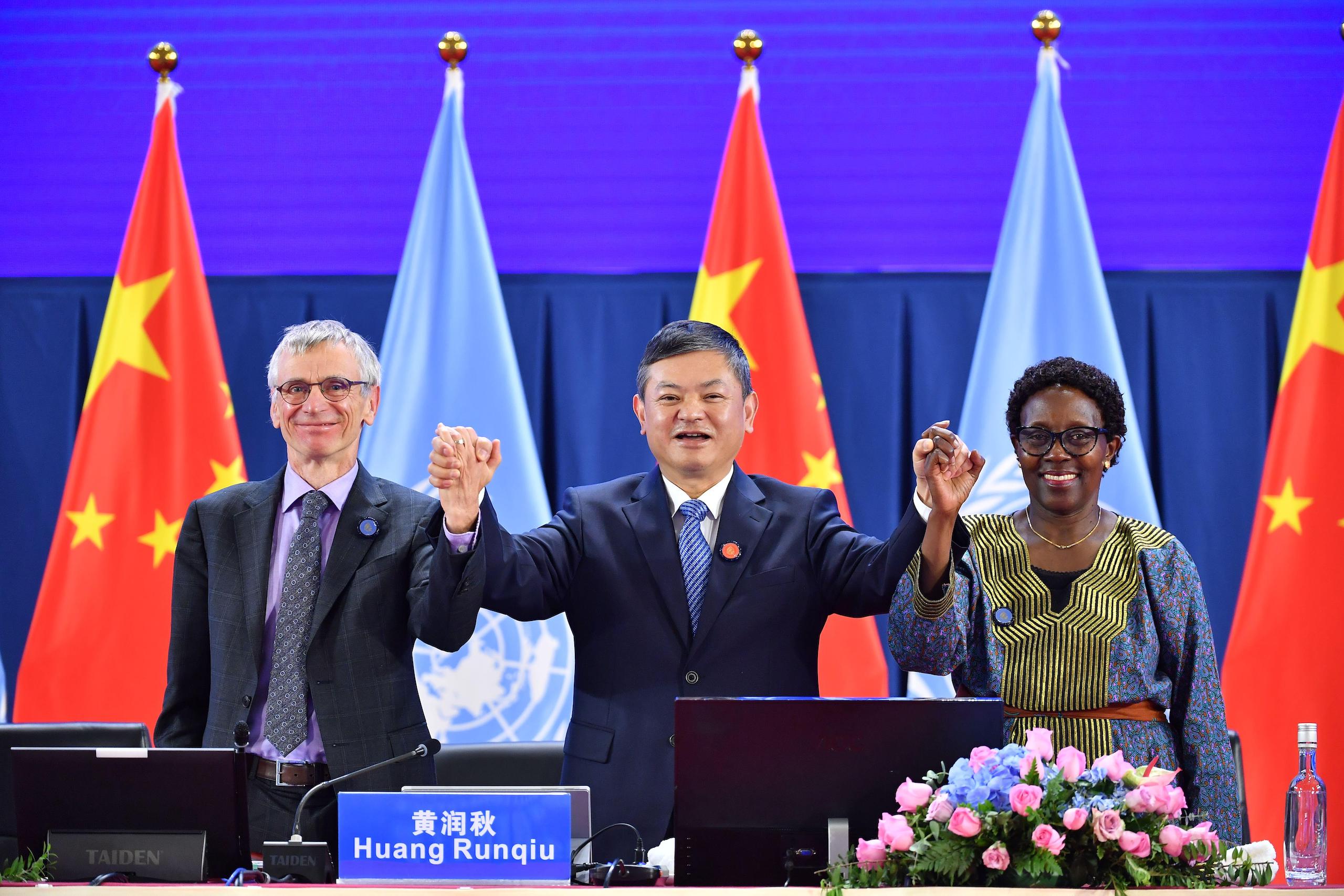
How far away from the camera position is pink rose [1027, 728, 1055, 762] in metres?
1.66

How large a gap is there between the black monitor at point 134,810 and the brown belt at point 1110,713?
1.33m

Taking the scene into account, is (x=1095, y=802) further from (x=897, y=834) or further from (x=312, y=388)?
(x=312, y=388)

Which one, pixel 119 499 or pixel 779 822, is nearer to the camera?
pixel 779 822

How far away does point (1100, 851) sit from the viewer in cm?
159

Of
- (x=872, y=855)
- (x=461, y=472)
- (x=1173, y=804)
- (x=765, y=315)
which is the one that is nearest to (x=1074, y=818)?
(x=1173, y=804)

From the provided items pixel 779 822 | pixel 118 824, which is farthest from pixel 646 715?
pixel 118 824

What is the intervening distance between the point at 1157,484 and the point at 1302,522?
517 mm

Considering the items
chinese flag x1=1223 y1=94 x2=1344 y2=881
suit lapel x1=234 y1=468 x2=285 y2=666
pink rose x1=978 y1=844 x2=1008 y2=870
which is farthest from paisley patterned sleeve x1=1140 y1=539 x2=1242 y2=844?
suit lapel x1=234 y1=468 x2=285 y2=666

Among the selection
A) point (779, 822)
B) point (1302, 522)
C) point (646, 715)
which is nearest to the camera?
point (779, 822)

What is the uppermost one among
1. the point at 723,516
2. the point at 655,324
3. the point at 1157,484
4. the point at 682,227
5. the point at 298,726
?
the point at 682,227

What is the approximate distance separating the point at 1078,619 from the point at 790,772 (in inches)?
34.1

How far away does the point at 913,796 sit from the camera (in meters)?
1.62

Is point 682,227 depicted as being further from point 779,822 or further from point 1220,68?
point 779,822

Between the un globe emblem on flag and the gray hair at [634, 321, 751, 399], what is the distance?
1.29m
